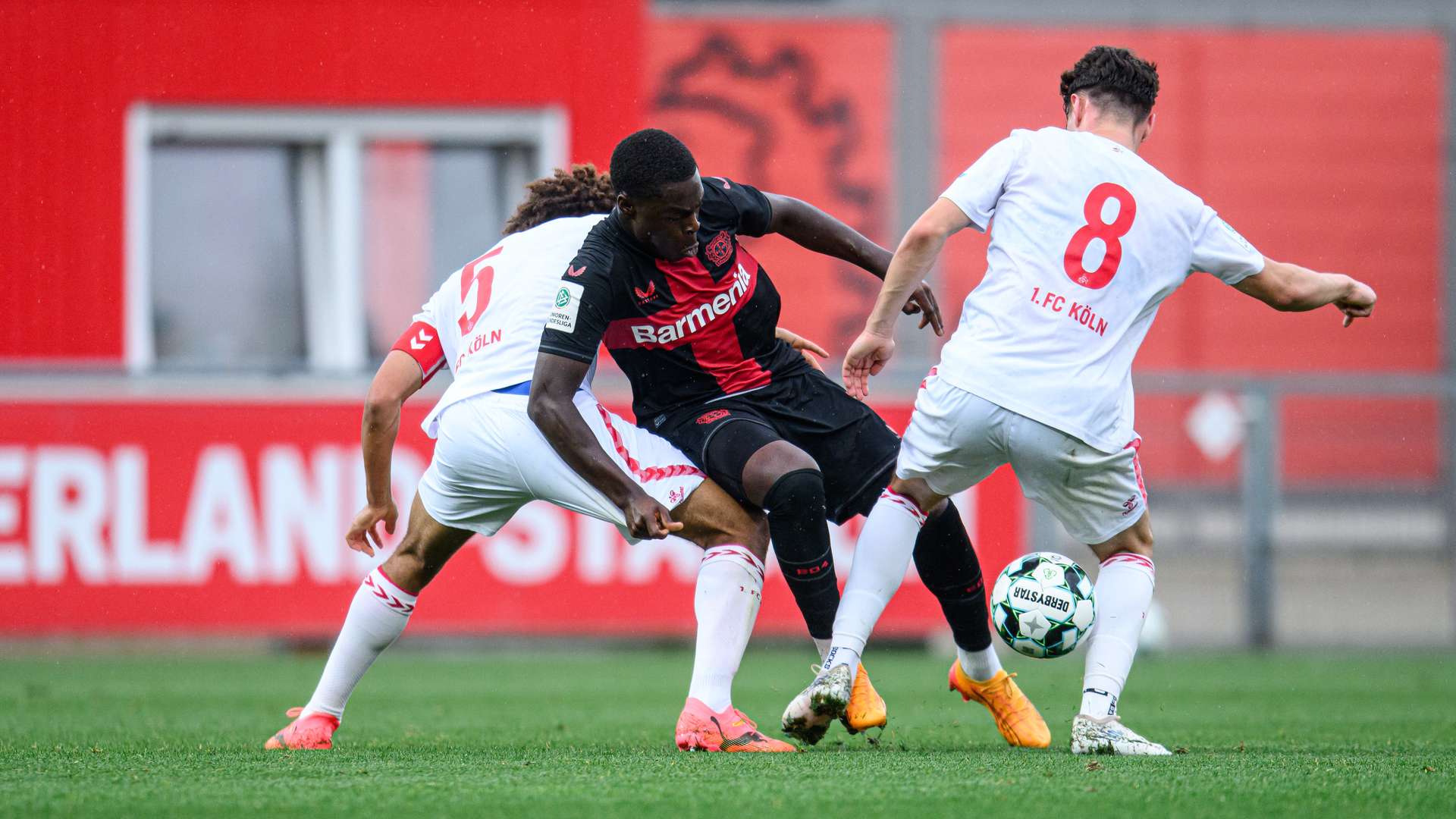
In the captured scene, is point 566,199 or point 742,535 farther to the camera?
point 566,199

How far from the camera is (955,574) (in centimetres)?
510

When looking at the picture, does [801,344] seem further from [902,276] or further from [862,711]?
[862,711]

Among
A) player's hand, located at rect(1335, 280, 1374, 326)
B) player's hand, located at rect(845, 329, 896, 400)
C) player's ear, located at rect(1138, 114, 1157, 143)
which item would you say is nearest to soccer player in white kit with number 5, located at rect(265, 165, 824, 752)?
player's hand, located at rect(845, 329, 896, 400)

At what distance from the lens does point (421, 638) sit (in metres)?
9.84

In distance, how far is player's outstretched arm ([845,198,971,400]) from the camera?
452 cm

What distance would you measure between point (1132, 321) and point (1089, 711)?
1.06m

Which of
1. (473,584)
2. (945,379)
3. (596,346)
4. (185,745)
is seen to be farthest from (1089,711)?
(473,584)

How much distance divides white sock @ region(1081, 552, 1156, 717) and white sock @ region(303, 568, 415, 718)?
2024mm

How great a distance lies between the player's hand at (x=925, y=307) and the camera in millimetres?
5008

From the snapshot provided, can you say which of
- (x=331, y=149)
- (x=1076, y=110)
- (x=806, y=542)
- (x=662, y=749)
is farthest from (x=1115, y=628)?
(x=331, y=149)

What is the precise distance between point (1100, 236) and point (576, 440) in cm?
151

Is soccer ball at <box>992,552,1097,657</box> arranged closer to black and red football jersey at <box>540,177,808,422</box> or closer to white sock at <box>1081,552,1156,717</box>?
white sock at <box>1081,552,1156,717</box>

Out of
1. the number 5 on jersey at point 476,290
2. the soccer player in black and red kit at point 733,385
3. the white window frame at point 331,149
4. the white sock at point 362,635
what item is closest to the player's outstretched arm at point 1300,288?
the soccer player in black and red kit at point 733,385

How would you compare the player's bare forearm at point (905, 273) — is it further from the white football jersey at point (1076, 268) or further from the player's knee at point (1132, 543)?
the player's knee at point (1132, 543)
